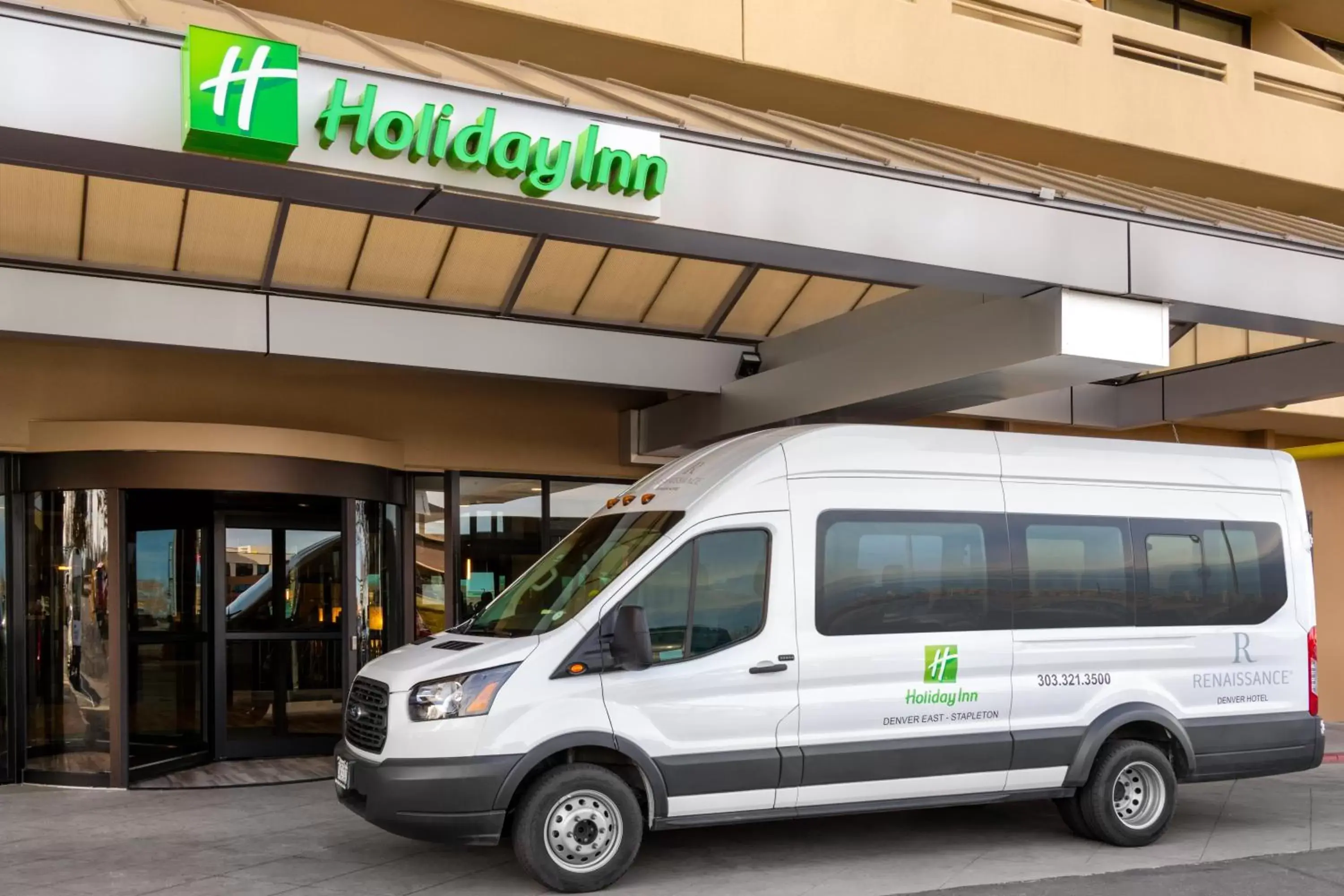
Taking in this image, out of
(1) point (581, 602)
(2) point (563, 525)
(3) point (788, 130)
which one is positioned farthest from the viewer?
(2) point (563, 525)

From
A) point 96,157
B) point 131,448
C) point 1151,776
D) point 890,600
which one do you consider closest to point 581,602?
point 890,600

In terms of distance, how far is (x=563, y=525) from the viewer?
44.7 feet

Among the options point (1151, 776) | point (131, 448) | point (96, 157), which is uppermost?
point (96, 157)

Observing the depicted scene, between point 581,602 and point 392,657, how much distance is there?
4.26 ft

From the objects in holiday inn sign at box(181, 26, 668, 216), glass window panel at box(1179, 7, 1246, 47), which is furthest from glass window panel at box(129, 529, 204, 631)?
glass window panel at box(1179, 7, 1246, 47)

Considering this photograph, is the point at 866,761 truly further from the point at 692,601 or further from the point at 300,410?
the point at 300,410

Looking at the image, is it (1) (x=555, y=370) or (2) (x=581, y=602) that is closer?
(2) (x=581, y=602)

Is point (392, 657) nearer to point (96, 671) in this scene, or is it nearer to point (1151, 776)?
point (96, 671)

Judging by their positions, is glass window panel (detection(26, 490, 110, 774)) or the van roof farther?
glass window panel (detection(26, 490, 110, 774))

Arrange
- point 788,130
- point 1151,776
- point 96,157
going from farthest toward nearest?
point 788,130 < point 1151,776 < point 96,157

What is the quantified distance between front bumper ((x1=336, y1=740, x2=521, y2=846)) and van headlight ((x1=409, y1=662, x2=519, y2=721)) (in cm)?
24

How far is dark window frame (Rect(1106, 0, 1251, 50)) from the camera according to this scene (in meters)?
18.4

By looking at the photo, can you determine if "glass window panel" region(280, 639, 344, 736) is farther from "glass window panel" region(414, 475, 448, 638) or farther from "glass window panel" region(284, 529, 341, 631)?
"glass window panel" region(414, 475, 448, 638)

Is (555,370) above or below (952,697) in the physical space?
above
